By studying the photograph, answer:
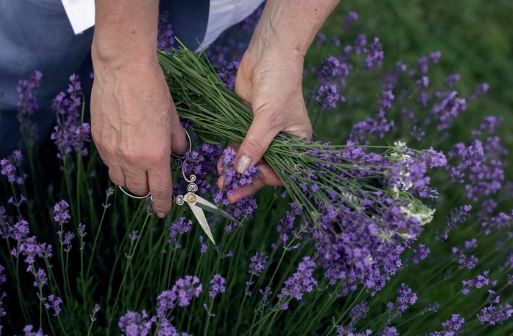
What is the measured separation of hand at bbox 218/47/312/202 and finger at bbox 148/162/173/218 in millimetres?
150

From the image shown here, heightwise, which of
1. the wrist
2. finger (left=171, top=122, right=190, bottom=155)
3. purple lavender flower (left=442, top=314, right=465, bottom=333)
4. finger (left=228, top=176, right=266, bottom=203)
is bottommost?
purple lavender flower (left=442, top=314, right=465, bottom=333)

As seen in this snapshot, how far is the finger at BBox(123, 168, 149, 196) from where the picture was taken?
5.66 ft

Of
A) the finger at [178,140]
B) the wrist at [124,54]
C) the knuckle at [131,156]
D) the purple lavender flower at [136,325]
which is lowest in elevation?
the purple lavender flower at [136,325]

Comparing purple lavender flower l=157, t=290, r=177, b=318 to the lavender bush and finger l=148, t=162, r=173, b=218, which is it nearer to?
the lavender bush

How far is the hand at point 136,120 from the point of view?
1.63m

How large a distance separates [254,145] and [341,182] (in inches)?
10.4

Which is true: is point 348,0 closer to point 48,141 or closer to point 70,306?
point 48,141

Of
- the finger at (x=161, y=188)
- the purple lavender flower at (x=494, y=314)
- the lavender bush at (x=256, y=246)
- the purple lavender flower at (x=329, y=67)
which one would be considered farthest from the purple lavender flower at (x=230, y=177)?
the purple lavender flower at (x=494, y=314)

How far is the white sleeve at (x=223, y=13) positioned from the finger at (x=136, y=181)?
83cm

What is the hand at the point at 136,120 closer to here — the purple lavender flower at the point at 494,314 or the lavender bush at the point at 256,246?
the lavender bush at the point at 256,246

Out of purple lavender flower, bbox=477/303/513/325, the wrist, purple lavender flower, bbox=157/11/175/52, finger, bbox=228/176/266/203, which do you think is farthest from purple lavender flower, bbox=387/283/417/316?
purple lavender flower, bbox=157/11/175/52

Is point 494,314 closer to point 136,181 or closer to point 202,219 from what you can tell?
point 202,219

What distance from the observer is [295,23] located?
1.92 meters

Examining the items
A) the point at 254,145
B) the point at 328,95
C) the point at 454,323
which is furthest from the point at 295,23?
the point at 454,323
